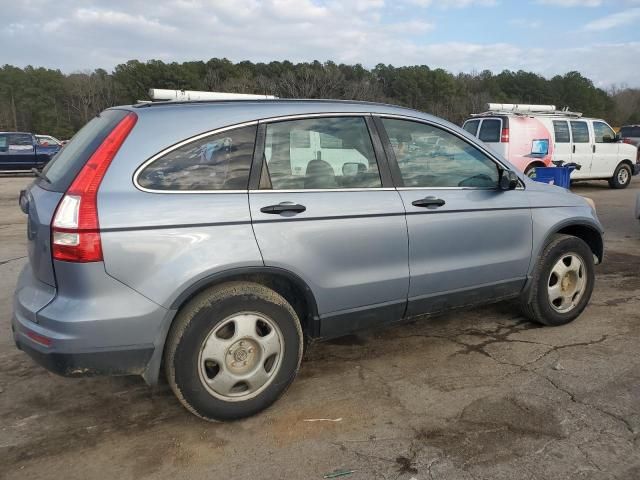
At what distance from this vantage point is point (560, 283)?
4.23 m

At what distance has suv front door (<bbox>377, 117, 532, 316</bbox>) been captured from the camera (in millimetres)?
3402

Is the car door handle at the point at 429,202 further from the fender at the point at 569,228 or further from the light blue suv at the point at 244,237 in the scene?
the fender at the point at 569,228

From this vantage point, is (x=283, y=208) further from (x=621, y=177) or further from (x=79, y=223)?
(x=621, y=177)

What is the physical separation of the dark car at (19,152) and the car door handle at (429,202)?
65.9ft

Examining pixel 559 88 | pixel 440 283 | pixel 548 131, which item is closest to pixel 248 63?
pixel 559 88

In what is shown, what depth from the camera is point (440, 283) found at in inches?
139

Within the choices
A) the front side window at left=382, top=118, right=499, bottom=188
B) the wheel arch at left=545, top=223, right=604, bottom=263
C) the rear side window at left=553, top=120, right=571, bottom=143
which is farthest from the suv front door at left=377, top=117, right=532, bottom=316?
the rear side window at left=553, top=120, right=571, bottom=143

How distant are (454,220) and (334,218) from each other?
939mm

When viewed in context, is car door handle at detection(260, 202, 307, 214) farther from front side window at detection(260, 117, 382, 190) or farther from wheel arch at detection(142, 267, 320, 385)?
wheel arch at detection(142, 267, 320, 385)

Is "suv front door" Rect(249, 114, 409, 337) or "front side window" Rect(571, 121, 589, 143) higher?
"front side window" Rect(571, 121, 589, 143)

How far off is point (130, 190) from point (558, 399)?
267 cm

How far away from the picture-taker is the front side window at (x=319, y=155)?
3.00 m

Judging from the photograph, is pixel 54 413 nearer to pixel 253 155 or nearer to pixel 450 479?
pixel 253 155

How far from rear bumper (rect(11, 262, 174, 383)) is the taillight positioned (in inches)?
2.4
